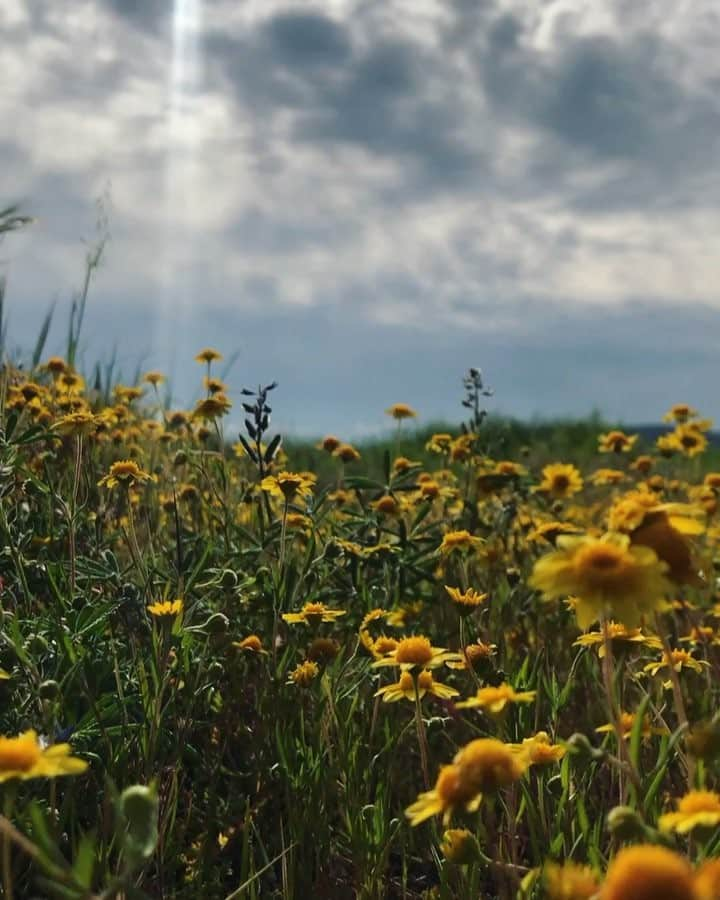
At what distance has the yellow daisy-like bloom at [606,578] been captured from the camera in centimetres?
95

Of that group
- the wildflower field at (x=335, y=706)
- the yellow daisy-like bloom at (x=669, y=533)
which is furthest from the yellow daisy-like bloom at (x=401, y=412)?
the yellow daisy-like bloom at (x=669, y=533)

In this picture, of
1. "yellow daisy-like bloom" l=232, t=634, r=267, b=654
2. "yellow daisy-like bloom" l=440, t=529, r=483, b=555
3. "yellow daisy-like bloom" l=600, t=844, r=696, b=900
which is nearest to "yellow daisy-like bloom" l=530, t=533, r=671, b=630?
"yellow daisy-like bloom" l=600, t=844, r=696, b=900

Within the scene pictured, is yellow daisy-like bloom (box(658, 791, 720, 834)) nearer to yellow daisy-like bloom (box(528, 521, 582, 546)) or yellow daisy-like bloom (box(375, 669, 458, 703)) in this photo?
yellow daisy-like bloom (box(375, 669, 458, 703))

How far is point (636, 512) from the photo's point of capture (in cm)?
102

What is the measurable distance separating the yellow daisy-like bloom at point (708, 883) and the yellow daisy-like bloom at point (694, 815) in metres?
0.10

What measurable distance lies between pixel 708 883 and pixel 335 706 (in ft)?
3.37

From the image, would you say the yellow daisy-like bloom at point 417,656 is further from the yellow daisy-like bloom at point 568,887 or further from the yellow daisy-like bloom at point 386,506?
the yellow daisy-like bloom at point 386,506

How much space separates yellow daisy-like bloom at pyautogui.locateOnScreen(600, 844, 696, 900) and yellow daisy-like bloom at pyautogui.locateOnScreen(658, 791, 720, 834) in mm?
202

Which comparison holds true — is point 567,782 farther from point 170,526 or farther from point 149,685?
point 170,526

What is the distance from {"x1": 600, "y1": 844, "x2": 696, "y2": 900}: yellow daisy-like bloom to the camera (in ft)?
2.29

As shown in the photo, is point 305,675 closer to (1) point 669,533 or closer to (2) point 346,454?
(1) point 669,533

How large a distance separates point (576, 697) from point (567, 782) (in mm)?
1055

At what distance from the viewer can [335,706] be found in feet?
5.68

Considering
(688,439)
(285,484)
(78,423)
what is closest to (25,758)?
(285,484)
